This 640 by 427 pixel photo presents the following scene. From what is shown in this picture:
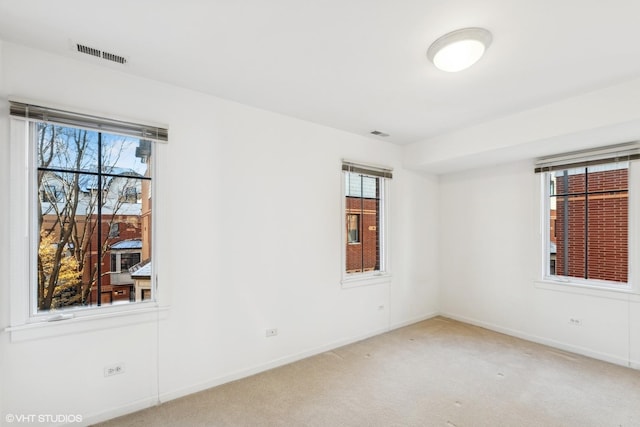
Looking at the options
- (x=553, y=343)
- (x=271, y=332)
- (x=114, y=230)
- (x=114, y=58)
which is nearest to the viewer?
(x=114, y=58)

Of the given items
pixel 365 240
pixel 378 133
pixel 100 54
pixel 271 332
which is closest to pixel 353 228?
pixel 365 240

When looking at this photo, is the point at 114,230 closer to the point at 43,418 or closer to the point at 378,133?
the point at 43,418

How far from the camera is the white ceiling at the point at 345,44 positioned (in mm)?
1746

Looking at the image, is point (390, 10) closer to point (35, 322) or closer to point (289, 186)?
point (289, 186)

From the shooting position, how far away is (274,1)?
1.70m

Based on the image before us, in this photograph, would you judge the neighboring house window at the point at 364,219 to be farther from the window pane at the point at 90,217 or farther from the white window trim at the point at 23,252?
the white window trim at the point at 23,252

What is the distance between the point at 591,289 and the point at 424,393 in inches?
96.7

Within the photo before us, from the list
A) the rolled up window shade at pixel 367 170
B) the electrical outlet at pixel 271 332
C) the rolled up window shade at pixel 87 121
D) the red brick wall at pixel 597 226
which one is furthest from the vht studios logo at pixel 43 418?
the red brick wall at pixel 597 226

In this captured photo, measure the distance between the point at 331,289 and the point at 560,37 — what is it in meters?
3.10

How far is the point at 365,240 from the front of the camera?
14.1ft

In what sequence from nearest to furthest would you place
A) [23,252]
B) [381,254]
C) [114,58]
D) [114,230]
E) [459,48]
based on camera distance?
[459,48] < [23,252] < [114,58] < [114,230] < [381,254]

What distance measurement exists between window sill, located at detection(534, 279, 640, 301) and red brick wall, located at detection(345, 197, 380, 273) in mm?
2150

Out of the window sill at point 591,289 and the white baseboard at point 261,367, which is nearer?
the white baseboard at point 261,367

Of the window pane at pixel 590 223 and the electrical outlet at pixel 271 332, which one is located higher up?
the window pane at pixel 590 223
